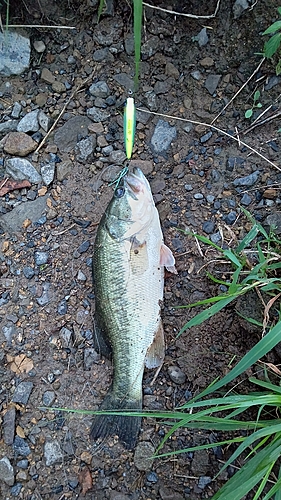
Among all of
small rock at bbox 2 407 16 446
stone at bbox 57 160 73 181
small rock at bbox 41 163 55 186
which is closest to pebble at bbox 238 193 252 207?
stone at bbox 57 160 73 181

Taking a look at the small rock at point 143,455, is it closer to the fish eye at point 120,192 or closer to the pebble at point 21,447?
the pebble at point 21,447

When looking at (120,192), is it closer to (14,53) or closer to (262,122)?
(262,122)

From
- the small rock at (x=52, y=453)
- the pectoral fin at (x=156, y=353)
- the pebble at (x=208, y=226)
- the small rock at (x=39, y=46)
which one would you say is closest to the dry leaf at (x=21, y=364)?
the small rock at (x=52, y=453)

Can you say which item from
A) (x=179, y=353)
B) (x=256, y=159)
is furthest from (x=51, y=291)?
(x=256, y=159)

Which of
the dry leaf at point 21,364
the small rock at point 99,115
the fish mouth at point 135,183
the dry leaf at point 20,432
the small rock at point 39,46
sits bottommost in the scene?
the dry leaf at point 20,432

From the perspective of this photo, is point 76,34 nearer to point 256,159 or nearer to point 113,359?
point 256,159

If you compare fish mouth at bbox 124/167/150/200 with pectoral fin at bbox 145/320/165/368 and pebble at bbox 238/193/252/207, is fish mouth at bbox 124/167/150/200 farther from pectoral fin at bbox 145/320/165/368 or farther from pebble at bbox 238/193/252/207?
pectoral fin at bbox 145/320/165/368
